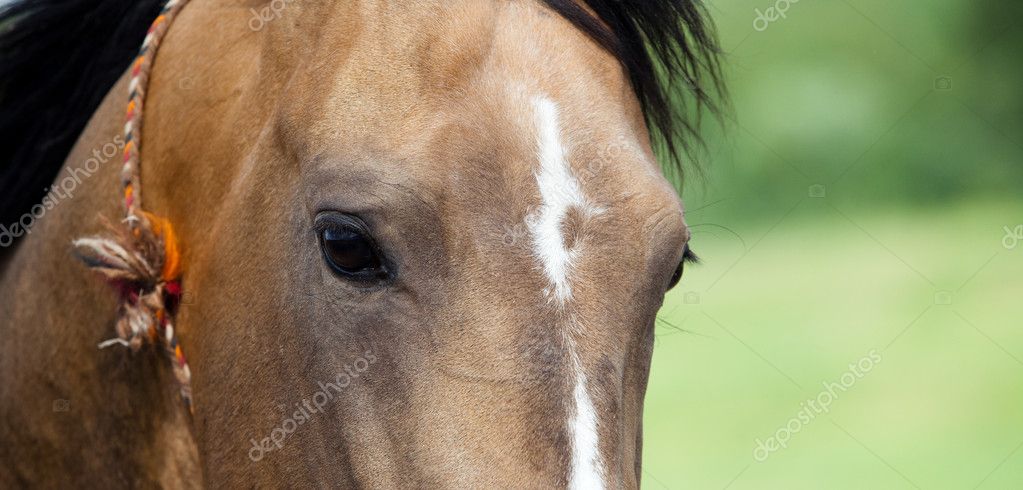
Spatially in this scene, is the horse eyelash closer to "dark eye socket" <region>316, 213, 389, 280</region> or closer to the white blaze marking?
the white blaze marking

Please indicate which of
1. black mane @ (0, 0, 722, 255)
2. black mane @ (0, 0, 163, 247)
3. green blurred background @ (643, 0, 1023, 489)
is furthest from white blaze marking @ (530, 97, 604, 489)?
green blurred background @ (643, 0, 1023, 489)

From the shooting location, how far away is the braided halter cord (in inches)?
80.5

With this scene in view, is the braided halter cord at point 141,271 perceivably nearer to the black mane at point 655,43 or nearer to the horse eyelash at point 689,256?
the black mane at point 655,43

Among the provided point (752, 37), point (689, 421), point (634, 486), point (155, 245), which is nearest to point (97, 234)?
point (155, 245)

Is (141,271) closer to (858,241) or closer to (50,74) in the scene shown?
(50,74)

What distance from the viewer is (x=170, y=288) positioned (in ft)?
6.84

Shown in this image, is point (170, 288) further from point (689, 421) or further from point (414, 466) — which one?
point (689, 421)

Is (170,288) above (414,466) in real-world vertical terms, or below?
below

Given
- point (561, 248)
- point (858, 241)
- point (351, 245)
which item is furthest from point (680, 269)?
point (858, 241)

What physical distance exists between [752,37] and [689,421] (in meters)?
4.58

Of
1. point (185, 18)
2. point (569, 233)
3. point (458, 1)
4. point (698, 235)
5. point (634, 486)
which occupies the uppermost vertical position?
point (458, 1)

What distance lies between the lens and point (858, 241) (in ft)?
35.4

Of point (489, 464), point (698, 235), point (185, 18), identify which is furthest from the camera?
point (698, 235)

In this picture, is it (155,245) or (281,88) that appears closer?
(281,88)
